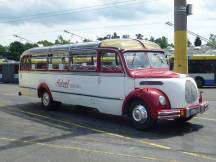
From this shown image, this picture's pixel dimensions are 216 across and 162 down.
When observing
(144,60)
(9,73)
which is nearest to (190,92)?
(144,60)

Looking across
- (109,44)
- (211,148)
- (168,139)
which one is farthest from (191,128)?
(109,44)

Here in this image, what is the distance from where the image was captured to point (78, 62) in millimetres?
14523

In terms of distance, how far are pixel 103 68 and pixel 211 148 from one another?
473 centimetres

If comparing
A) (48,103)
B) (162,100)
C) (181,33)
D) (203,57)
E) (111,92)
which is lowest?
(48,103)

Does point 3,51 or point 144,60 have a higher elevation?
point 3,51

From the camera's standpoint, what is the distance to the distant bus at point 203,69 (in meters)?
34.1

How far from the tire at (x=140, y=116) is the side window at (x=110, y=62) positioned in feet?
3.91

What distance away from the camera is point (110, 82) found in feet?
41.4

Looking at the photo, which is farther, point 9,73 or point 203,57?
point 9,73

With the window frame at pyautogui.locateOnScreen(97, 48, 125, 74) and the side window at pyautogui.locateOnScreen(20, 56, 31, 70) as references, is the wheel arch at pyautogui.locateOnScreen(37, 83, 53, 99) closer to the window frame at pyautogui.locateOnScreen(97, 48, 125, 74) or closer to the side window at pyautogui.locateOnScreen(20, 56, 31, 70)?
the side window at pyautogui.locateOnScreen(20, 56, 31, 70)

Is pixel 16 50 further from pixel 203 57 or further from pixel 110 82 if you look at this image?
pixel 110 82

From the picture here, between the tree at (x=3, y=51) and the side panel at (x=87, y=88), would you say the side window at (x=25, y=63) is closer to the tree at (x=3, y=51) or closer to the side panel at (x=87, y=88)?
the side panel at (x=87, y=88)

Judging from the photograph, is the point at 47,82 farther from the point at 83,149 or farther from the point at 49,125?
the point at 83,149

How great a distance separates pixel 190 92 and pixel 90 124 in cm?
299
